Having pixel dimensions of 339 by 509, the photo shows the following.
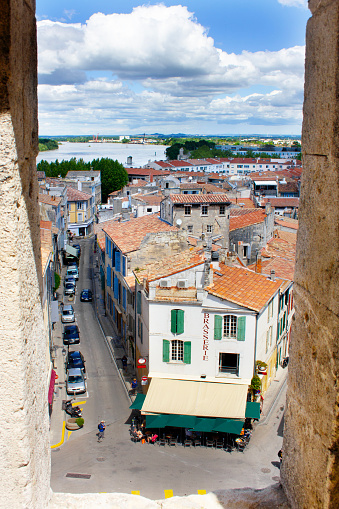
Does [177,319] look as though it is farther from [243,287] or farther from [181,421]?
[181,421]

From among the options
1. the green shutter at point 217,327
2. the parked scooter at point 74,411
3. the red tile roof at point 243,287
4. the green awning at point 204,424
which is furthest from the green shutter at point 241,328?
the parked scooter at point 74,411

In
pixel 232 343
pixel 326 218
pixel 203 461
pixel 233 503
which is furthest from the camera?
pixel 232 343

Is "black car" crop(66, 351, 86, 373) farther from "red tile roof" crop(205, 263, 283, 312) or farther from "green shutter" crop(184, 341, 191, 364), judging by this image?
"red tile roof" crop(205, 263, 283, 312)

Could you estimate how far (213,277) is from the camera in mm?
23000

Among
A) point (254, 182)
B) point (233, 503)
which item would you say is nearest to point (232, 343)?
point (233, 503)

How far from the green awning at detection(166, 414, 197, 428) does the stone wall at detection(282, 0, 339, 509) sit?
57.3 ft

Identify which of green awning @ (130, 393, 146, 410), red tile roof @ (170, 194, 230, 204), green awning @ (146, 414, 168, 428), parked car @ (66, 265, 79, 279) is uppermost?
red tile roof @ (170, 194, 230, 204)

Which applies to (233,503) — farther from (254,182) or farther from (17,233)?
(254,182)

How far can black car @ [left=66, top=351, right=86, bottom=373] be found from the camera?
88.2ft

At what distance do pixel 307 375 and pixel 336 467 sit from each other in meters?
0.55

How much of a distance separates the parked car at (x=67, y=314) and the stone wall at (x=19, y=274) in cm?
3212

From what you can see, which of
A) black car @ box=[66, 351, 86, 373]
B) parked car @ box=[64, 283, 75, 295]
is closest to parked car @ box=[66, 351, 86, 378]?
black car @ box=[66, 351, 86, 373]

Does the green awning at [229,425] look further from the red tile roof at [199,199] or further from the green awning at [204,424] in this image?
the red tile roof at [199,199]

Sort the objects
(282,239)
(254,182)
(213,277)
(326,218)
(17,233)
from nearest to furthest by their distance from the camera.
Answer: (326,218), (17,233), (213,277), (282,239), (254,182)
